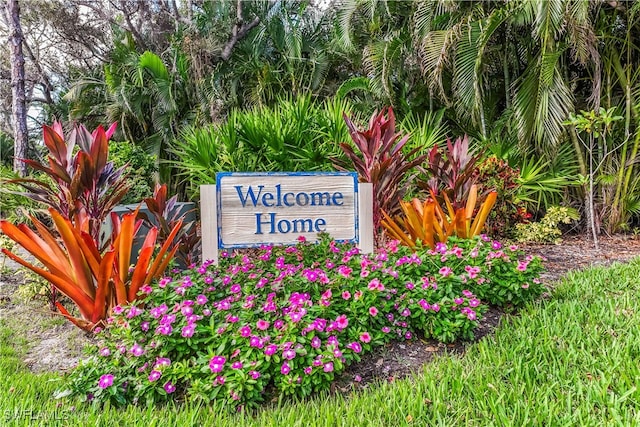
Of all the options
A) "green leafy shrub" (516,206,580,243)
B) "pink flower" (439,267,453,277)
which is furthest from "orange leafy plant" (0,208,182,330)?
"green leafy shrub" (516,206,580,243)

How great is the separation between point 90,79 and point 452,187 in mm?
9456

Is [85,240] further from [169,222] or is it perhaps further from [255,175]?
[255,175]

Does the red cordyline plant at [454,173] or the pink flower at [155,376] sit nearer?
the pink flower at [155,376]

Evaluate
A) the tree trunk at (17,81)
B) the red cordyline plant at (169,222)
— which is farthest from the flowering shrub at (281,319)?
the tree trunk at (17,81)

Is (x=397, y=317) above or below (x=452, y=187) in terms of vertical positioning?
below

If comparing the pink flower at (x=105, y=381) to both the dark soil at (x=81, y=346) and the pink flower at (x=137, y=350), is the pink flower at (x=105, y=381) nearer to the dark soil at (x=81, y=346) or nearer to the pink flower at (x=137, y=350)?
the pink flower at (x=137, y=350)

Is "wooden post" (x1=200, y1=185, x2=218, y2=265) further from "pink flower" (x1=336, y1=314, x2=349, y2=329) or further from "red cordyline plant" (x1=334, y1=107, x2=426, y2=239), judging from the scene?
"red cordyline plant" (x1=334, y1=107, x2=426, y2=239)

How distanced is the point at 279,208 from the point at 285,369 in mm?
1242

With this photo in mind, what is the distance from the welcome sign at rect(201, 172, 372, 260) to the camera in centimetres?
264

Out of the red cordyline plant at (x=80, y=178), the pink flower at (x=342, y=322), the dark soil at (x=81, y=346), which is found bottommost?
the dark soil at (x=81, y=346)

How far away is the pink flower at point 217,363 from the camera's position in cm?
167

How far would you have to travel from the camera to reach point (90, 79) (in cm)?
988

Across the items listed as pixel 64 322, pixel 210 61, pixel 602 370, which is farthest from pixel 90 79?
pixel 602 370

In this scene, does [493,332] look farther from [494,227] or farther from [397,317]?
[494,227]
